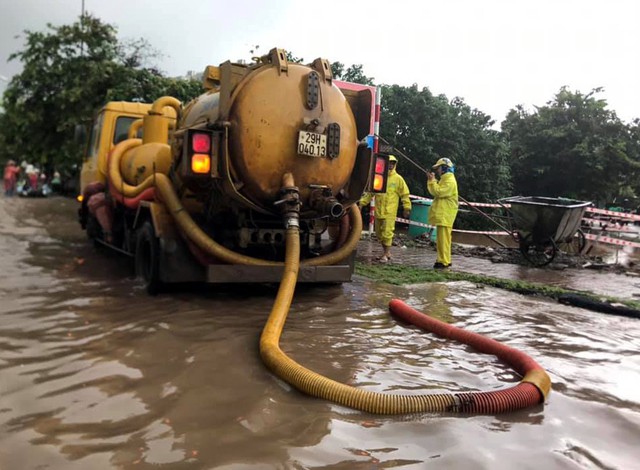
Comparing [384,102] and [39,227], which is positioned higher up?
[384,102]

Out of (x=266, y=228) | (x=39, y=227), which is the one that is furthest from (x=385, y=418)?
(x=39, y=227)

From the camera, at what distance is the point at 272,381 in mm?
3107

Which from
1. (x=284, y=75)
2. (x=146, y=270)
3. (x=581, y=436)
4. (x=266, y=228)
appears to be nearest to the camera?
(x=581, y=436)

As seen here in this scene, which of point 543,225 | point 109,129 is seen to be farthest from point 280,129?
point 543,225

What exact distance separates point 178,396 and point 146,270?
3.13m

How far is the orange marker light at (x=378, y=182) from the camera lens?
5.41 m

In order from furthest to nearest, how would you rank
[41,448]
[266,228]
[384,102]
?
[384,102] < [266,228] < [41,448]

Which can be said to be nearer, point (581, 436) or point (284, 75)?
point (581, 436)

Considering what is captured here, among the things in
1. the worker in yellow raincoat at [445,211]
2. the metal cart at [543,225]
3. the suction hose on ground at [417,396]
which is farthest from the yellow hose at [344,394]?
the metal cart at [543,225]

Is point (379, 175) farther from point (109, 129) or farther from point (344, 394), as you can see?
point (109, 129)

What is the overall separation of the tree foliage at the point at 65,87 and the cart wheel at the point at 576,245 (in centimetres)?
1389

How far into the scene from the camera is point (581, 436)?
8.48 feet

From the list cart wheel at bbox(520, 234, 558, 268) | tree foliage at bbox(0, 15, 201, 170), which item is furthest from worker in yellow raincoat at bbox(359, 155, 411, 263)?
tree foliage at bbox(0, 15, 201, 170)

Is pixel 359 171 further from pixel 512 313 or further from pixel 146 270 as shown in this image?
pixel 146 270
